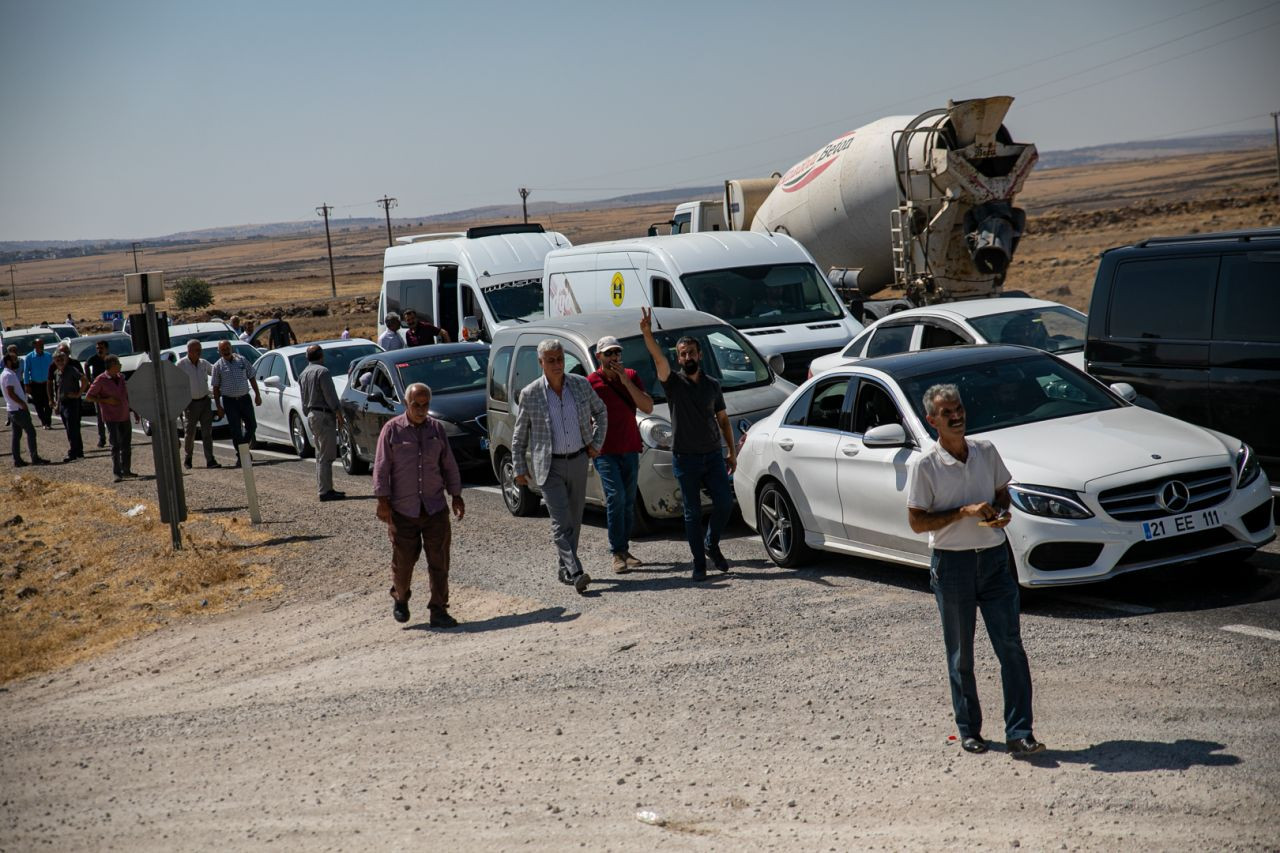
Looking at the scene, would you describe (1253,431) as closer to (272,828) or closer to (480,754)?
(480,754)

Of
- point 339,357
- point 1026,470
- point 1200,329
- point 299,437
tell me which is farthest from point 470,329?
point 1026,470

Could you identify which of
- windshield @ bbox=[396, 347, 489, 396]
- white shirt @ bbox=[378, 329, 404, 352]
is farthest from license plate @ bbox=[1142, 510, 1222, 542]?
white shirt @ bbox=[378, 329, 404, 352]

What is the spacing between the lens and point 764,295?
1711cm

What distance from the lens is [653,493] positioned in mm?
11992

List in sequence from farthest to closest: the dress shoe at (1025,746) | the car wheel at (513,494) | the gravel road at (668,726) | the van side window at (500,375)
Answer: the car wheel at (513,494)
the van side window at (500,375)
the dress shoe at (1025,746)
the gravel road at (668,726)

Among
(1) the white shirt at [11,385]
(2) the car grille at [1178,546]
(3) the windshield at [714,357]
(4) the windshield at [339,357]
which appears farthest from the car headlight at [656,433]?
(1) the white shirt at [11,385]

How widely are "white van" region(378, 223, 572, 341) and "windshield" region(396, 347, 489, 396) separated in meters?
2.34

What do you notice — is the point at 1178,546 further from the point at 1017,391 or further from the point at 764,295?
the point at 764,295

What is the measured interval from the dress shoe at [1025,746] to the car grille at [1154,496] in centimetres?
235

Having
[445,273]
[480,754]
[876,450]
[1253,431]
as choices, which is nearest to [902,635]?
[876,450]

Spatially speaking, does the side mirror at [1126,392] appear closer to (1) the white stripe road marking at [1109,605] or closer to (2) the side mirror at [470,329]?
(1) the white stripe road marking at [1109,605]

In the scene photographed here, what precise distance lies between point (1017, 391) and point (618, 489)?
3.19 meters

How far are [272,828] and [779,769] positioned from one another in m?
2.28

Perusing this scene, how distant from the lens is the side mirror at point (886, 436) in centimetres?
823
